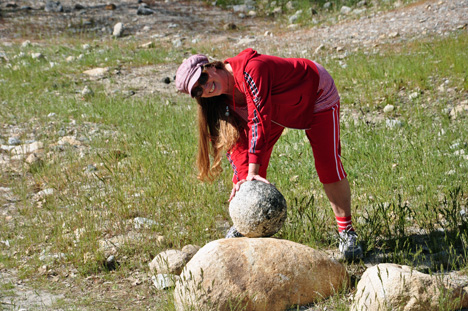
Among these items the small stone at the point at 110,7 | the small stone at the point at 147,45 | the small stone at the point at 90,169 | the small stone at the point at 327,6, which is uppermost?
the small stone at the point at 110,7

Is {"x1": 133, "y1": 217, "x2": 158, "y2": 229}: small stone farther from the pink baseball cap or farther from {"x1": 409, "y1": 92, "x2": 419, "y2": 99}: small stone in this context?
{"x1": 409, "y1": 92, "x2": 419, "y2": 99}: small stone

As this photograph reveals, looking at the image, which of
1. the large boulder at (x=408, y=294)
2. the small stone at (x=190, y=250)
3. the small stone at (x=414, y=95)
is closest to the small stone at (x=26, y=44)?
the small stone at (x=414, y=95)

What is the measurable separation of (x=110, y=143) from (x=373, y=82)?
14.4 feet

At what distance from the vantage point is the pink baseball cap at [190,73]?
3779 mm

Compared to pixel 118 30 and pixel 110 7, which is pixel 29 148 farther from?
pixel 110 7

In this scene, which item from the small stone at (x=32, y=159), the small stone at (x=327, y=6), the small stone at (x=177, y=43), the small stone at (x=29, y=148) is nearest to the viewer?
the small stone at (x=32, y=159)

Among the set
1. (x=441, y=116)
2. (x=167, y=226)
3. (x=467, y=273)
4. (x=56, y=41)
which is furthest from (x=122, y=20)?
(x=467, y=273)

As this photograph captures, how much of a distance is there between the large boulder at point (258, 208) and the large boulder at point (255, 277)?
0.17m

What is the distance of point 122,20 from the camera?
17.2 meters

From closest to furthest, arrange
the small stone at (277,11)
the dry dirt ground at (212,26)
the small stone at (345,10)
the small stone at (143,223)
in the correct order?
the small stone at (143,223)
the dry dirt ground at (212,26)
the small stone at (345,10)
the small stone at (277,11)

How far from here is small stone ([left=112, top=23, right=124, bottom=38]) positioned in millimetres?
15793

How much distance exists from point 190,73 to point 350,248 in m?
1.84

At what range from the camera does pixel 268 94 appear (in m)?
3.77

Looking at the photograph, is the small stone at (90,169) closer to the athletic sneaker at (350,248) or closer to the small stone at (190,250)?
the small stone at (190,250)
